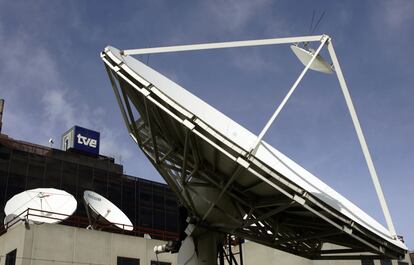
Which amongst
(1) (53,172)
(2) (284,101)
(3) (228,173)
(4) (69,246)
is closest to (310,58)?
(2) (284,101)

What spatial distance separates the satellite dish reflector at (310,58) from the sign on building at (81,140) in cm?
6696

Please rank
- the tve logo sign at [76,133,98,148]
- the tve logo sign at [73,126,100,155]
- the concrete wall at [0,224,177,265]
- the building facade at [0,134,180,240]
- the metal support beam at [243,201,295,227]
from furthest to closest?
1. the tve logo sign at [76,133,98,148]
2. the tve logo sign at [73,126,100,155]
3. the building facade at [0,134,180,240]
4. the concrete wall at [0,224,177,265]
5. the metal support beam at [243,201,295,227]

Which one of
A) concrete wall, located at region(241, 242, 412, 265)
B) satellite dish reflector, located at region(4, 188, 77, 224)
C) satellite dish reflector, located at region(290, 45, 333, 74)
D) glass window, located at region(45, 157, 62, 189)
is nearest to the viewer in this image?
satellite dish reflector, located at region(290, 45, 333, 74)

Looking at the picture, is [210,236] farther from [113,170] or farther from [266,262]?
[113,170]

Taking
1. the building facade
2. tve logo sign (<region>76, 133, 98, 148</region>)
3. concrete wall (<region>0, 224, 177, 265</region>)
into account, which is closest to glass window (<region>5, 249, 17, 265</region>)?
concrete wall (<region>0, 224, 177, 265</region>)

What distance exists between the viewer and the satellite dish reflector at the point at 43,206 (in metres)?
41.3

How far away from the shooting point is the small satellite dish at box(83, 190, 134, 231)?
42469 mm

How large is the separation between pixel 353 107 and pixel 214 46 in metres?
6.79

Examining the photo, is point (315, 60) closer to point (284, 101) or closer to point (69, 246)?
point (284, 101)

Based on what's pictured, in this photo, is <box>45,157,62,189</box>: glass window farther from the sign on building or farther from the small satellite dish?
the small satellite dish

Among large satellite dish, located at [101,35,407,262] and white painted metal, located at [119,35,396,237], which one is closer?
large satellite dish, located at [101,35,407,262]

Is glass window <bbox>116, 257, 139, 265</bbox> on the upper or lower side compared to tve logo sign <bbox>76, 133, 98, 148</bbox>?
lower

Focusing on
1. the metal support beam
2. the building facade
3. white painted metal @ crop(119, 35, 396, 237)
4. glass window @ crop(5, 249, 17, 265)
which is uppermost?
the building facade

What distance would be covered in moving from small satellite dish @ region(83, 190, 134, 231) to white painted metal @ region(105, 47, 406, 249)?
1956cm
